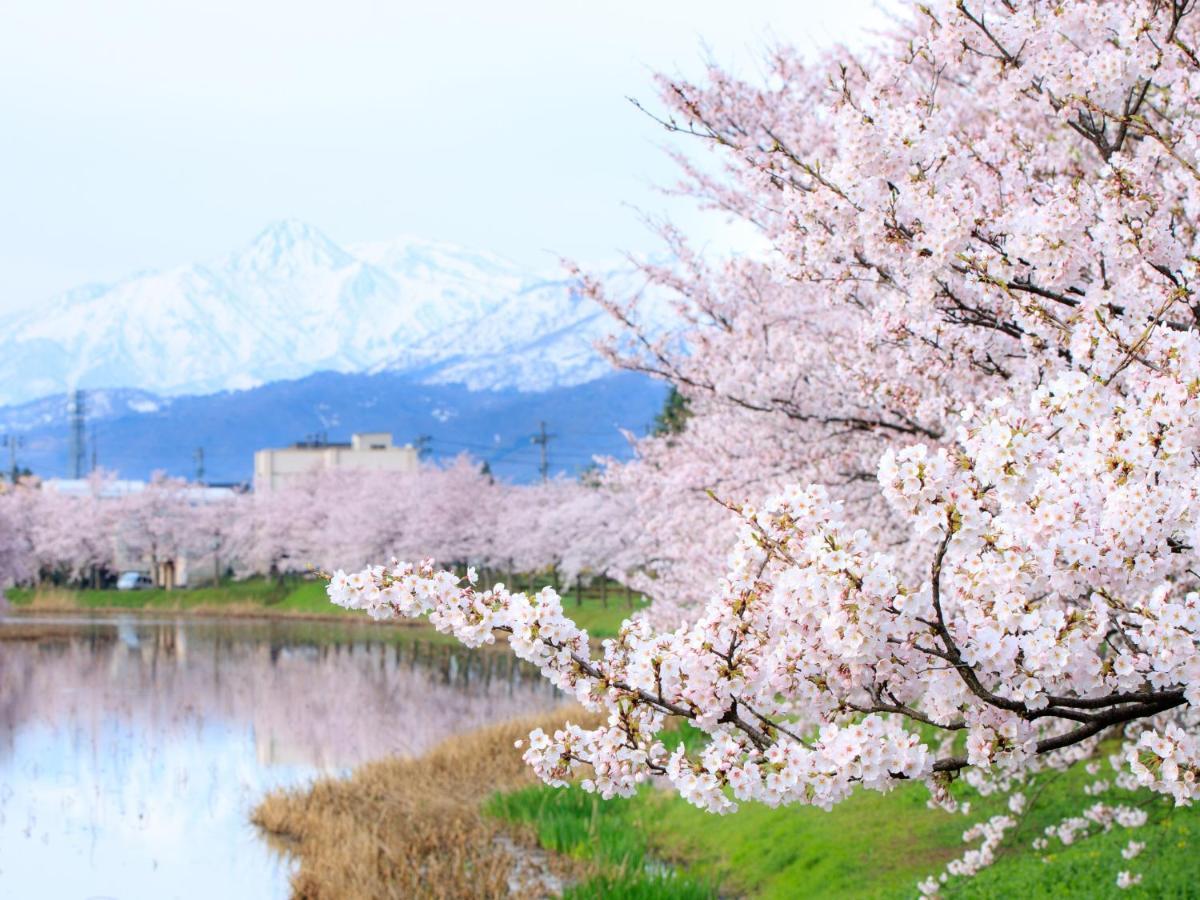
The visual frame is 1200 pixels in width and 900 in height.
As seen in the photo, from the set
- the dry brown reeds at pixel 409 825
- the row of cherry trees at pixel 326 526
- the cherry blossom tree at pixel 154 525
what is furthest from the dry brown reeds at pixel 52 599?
the dry brown reeds at pixel 409 825

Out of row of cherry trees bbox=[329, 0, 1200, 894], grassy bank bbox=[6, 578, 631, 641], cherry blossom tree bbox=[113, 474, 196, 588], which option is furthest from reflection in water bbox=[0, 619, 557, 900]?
cherry blossom tree bbox=[113, 474, 196, 588]

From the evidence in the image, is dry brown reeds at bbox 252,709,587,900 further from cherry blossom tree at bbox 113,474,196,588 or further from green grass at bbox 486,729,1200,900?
cherry blossom tree at bbox 113,474,196,588

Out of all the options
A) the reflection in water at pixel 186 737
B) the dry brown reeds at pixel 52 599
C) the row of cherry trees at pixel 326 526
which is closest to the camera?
the reflection in water at pixel 186 737

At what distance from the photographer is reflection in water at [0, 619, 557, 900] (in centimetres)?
1644

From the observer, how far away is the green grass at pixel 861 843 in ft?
30.1

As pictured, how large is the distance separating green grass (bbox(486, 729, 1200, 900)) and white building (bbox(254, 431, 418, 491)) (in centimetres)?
9009

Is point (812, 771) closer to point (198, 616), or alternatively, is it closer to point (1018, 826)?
point (1018, 826)

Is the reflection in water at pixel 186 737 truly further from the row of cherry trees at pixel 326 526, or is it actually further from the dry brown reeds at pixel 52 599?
the dry brown reeds at pixel 52 599

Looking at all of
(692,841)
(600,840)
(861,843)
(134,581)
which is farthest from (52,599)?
(861,843)

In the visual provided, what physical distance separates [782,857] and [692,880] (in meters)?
1.76

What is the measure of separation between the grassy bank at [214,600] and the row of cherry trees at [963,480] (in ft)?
168

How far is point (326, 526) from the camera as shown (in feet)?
268

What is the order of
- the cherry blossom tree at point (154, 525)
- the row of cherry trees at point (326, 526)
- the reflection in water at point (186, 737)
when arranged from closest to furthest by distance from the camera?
the reflection in water at point (186, 737) < the row of cherry trees at point (326, 526) < the cherry blossom tree at point (154, 525)

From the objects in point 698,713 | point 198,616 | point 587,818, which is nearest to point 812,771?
point 698,713
